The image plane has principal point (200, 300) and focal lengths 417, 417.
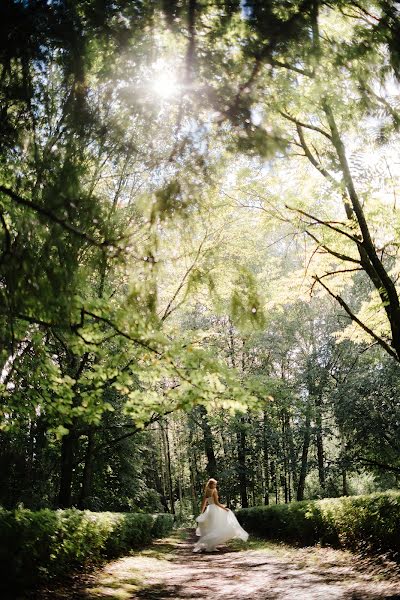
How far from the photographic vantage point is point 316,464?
20297 millimetres

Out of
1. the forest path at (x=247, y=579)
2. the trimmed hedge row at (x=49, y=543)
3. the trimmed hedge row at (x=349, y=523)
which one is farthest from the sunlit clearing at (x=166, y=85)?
the trimmed hedge row at (x=349, y=523)

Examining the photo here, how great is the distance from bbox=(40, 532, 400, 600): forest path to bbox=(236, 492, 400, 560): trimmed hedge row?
0.30 meters

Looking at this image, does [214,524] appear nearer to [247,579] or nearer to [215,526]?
[215,526]

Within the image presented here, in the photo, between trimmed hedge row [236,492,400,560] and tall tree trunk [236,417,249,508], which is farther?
tall tree trunk [236,417,249,508]

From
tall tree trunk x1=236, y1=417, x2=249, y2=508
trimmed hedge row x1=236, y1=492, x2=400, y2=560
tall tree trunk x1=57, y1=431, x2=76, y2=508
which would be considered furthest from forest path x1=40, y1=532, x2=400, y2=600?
tall tree trunk x1=236, y1=417, x2=249, y2=508

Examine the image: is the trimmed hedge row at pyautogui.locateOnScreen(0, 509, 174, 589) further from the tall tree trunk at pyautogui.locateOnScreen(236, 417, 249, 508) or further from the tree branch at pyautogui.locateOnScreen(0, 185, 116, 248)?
the tall tree trunk at pyautogui.locateOnScreen(236, 417, 249, 508)

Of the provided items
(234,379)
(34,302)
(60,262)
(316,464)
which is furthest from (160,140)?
(316,464)

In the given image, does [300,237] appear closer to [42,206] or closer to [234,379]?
[234,379]

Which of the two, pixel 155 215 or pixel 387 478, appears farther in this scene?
pixel 387 478

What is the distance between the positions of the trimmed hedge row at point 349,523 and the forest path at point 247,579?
0.98ft

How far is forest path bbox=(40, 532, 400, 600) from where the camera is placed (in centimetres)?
484

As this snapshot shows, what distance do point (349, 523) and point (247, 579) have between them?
2.17 meters

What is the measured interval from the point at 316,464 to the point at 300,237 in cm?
1553

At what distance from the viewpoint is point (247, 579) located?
609 cm
